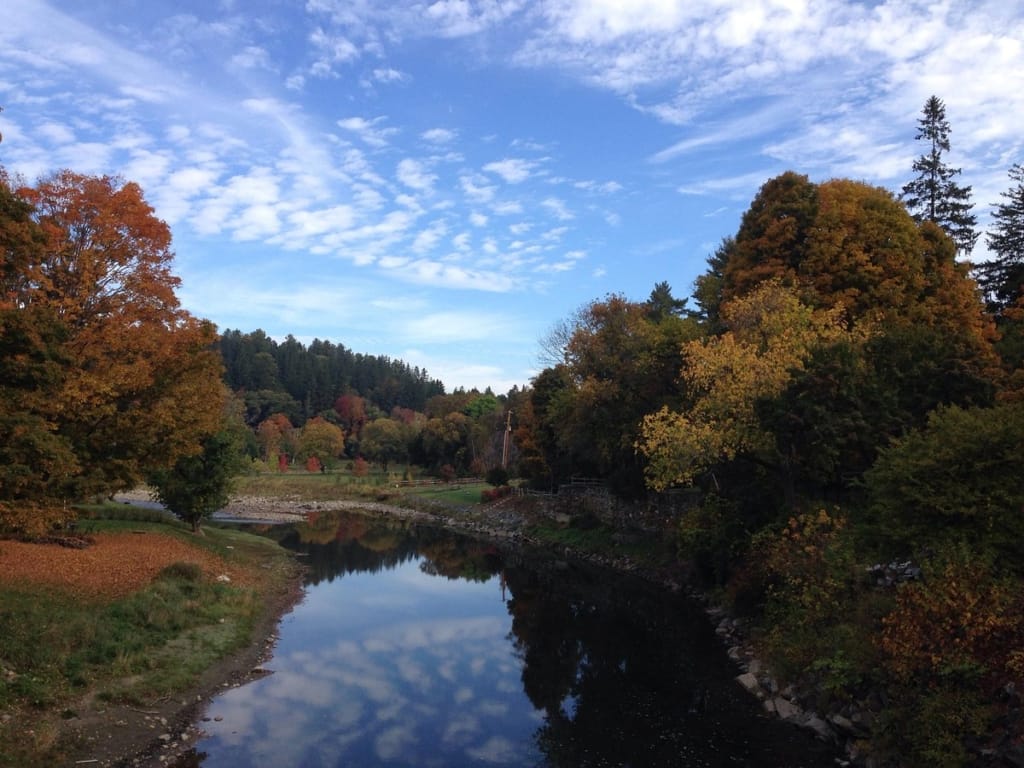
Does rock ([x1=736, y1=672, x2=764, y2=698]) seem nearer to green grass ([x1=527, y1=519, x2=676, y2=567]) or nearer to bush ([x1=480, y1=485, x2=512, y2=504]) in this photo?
green grass ([x1=527, y1=519, x2=676, y2=567])

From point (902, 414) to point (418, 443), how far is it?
255 feet

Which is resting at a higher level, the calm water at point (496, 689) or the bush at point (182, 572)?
the bush at point (182, 572)

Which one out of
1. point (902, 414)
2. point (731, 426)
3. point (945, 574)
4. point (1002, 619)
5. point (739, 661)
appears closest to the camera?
point (1002, 619)

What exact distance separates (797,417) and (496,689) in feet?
41.1

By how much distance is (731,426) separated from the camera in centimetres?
2556

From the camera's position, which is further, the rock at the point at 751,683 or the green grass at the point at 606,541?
the green grass at the point at 606,541

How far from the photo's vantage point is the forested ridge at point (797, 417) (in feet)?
47.5

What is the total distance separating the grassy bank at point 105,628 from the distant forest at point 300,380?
116431mm

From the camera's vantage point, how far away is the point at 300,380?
15688cm

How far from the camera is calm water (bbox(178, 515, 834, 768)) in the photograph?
615 inches

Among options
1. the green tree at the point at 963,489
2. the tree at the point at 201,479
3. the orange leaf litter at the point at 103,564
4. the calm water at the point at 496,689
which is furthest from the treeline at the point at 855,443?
the tree at the point at 201,479

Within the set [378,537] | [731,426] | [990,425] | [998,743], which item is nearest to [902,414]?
[731,426]

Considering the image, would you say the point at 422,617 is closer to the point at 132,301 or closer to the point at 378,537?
the point at 132,301

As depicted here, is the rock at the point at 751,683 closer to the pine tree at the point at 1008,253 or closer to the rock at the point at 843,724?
the rock at the point at 843,724
